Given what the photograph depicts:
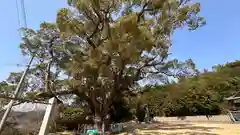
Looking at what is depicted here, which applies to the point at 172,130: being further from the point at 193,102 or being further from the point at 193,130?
the point at 193,102

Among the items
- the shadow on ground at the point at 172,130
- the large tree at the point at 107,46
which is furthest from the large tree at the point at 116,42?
the shadow on ground at the point at 172,130

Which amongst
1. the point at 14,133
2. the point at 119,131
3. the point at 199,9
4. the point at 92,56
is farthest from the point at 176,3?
the point at 14,133

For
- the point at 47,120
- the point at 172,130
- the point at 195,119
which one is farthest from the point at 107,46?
the point at 195,119

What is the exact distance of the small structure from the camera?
18038 mm

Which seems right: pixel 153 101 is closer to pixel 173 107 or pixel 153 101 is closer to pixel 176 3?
pixel 173 107

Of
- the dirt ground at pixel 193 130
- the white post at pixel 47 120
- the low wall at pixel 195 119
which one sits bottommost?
the white post at pixel 47 120

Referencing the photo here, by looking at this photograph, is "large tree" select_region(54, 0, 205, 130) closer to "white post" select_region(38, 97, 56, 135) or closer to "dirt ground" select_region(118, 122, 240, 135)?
"dirt ground" select_region(118, 122, 240, 135)

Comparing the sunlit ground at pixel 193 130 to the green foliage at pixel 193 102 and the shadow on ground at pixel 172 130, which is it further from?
the green foliage at pixel 193 102

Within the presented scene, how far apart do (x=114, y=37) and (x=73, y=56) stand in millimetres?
3604

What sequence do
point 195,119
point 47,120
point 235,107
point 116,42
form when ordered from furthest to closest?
1. point 195,119
2. point 235,107
3. point 116,42
4. point 47,120

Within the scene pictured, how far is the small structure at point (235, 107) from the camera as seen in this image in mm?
18038

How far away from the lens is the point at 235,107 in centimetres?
2197

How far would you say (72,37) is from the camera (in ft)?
57.2

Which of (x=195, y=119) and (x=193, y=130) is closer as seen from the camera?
(x=193, y=130)
